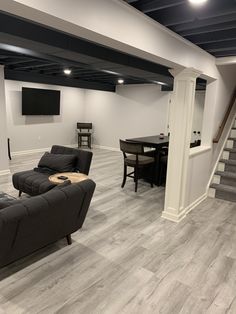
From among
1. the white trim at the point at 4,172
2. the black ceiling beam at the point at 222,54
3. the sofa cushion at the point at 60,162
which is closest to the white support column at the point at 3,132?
the white trim at the point at 4,172

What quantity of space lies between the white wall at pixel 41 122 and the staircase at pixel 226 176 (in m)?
5.76

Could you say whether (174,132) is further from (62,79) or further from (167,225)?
(62,79)

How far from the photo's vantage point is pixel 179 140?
3.44 metres

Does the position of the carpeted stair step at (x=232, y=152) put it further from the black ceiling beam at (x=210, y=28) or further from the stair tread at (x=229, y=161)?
the black ceiling beam at (x=210, y=28)

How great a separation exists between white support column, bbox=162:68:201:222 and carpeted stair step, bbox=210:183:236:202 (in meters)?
1.08

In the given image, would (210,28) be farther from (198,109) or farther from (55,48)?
(198,109)

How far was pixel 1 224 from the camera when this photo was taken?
1.87 metres

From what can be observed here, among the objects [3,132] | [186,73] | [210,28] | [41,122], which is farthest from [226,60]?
[41,122]

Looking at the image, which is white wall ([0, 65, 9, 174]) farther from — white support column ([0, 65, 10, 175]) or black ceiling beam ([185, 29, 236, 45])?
black ceiling beam ([185, 29, 236, 45])

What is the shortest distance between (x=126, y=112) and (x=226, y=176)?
16.3 ft

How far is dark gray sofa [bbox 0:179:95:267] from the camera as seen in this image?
1.97m

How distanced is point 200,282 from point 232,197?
8.00 ft

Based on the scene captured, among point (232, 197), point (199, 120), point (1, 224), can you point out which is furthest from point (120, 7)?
point (199, 120)

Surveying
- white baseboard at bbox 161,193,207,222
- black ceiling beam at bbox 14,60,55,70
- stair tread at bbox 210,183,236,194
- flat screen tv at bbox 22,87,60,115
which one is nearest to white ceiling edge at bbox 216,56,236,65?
stair tread at bbox 210,183,236,194
